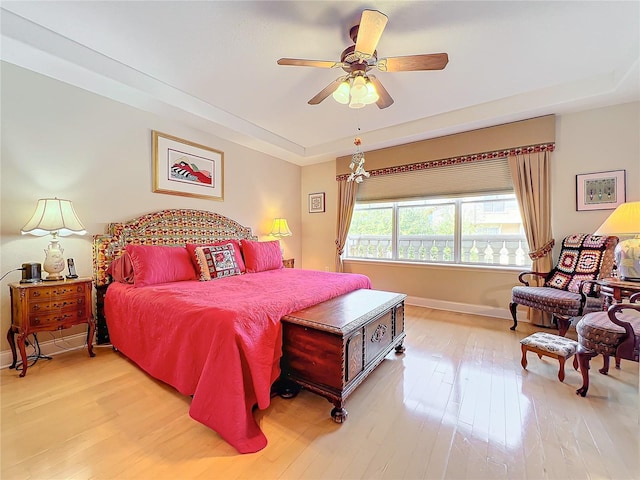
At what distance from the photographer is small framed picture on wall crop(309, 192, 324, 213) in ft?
17.2

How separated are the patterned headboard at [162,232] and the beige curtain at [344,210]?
5.50ft

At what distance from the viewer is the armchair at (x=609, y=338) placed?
1781mm

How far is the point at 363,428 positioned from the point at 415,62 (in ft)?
8.15

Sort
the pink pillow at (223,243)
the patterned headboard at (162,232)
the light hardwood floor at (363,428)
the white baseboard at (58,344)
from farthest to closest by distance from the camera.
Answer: the pink pillow at (223,243), the patterned headboard at (162,232), the white baseboard at (58,344), the light hardwood floor at (363,428)

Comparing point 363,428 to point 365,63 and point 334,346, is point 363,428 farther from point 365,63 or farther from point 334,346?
point 365,63

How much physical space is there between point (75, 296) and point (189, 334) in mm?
1466

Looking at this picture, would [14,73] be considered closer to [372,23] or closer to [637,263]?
[372,23]

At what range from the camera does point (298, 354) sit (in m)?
1.85

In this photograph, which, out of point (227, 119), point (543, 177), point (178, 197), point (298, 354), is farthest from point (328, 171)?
point (298, 354)

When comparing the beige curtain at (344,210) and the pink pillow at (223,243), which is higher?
the beige curtain at (344,210)

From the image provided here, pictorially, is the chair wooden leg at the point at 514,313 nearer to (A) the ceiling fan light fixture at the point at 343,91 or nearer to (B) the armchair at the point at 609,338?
(B) the armchair at the point at 609,338

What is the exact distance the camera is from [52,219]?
2303 millimetres

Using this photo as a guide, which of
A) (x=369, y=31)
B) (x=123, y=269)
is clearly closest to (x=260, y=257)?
(x=123, y=269)

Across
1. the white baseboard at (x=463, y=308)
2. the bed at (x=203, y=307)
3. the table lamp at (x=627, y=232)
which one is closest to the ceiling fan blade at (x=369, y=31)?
the bed at (x=203, y=307)
